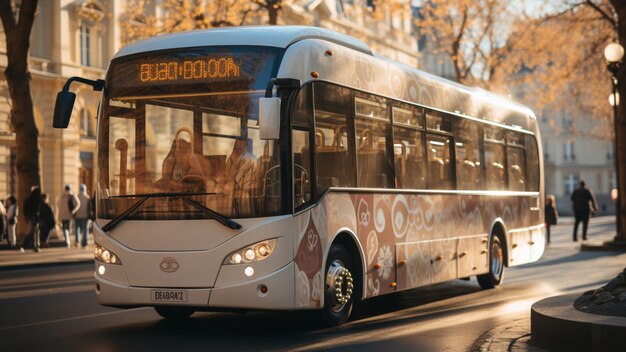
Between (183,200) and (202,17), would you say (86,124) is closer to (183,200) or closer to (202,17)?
(202,17)

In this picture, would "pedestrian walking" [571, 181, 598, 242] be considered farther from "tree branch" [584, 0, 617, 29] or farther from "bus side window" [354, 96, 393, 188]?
"bus side window" [354, 96, 393, 188]

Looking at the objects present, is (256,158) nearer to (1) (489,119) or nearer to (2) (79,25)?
(1) (489,119)

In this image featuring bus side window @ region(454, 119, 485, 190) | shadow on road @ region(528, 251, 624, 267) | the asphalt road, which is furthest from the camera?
shadow on road @ region(528, 251, 624, 267)

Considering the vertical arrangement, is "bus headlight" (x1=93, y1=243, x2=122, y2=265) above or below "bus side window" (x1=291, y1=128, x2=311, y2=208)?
below

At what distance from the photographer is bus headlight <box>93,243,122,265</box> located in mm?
10617

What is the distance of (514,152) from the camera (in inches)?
712

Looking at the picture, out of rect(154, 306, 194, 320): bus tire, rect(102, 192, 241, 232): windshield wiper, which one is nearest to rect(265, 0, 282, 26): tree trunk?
rect(154, 306, 194, 320): bus tire

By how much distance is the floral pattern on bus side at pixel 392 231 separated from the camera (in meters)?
10.7

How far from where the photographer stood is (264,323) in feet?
38.8

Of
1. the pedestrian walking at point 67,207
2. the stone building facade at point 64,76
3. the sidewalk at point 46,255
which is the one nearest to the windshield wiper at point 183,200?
the sidewalk at point 46,255

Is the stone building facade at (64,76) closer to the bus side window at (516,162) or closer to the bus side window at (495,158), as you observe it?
the bus side window at (516,162)

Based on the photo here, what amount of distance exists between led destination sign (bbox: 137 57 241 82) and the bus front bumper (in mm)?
1924

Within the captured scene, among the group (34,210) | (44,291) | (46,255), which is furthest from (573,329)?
(34,210)

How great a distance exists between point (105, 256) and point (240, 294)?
154cm
